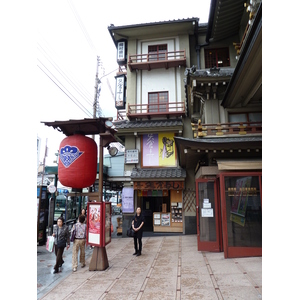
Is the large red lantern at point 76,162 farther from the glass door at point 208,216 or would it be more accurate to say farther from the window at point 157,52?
the window at point 157,52

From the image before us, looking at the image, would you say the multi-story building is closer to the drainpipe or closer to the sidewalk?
the drainpipe

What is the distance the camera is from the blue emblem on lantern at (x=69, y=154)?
7.80m

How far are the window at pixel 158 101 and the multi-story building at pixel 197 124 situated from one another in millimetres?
72

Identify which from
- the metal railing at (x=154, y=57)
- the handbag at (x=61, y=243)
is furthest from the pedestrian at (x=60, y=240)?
the metal railing at (x=154, y=57)

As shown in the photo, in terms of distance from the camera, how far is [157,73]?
1728 cm

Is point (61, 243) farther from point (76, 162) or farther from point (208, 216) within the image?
point (208, 216)

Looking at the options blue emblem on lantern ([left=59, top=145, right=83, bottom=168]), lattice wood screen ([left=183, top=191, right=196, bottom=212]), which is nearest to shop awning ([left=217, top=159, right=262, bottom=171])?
blue emblem on lantern ([left=59, top=145, right=83, bottom=168])

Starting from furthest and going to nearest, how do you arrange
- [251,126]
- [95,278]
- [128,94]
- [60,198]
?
[60,198]
[128,94]
[251,126]
[95,278]

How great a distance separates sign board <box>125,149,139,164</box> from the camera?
15.5m

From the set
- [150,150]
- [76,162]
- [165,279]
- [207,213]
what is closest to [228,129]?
[207,213]

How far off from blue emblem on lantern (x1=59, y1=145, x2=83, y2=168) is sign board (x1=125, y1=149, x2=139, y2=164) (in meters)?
7.76

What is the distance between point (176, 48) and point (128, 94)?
4.83 meters

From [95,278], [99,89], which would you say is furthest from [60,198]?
[95,278]

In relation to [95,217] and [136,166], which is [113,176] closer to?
[136,166]
